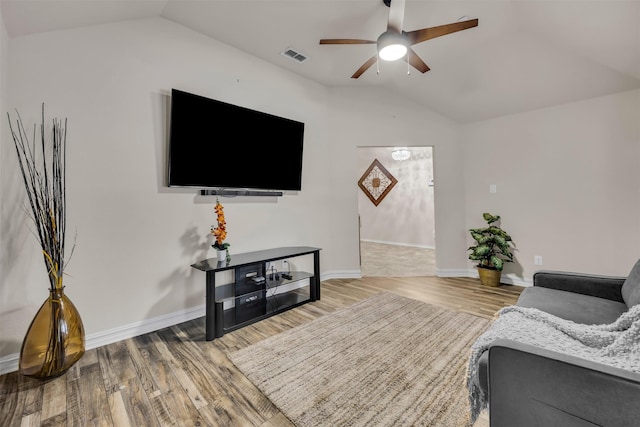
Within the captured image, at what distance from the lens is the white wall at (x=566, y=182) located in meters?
2.94

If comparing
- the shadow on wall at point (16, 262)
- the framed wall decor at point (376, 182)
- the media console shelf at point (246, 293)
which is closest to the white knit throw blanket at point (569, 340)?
the media console shelf at point (246, 293)

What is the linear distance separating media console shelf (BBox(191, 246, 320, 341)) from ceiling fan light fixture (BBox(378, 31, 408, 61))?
2.07 metres

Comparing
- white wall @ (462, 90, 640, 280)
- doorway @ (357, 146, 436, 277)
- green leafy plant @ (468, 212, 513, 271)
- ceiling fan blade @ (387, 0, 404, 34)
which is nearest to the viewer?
ceiling fan blade @ (387, 0, 404, 34)

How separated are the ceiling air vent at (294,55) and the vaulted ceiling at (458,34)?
0.06 metres

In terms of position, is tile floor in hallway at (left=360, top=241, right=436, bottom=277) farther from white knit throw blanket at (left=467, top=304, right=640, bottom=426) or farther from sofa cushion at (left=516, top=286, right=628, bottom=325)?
white knit throw blanket at (left=467, top=304, right=640, bottom=426)

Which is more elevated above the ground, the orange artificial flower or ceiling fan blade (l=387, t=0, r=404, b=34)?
ceiling fan blade (l=387, t=0, r=404, b=34)

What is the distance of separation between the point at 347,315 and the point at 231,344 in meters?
1.12

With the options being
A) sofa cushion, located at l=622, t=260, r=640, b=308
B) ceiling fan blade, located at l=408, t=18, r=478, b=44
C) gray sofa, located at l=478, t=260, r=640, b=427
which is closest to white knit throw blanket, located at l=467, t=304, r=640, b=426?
gray sofa, located at l=478, t=260, r=640, b=427

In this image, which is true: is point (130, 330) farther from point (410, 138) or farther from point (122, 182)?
point (410, 138)

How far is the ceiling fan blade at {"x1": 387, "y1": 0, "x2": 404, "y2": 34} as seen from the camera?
192 centimetres

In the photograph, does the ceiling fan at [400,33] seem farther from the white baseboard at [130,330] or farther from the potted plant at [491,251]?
the white baseboard at [130,330]

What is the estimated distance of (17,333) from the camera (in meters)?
1.87

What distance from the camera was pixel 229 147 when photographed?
2.76 meters

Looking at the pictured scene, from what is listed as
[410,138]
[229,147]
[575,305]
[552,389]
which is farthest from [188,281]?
[410,138]
